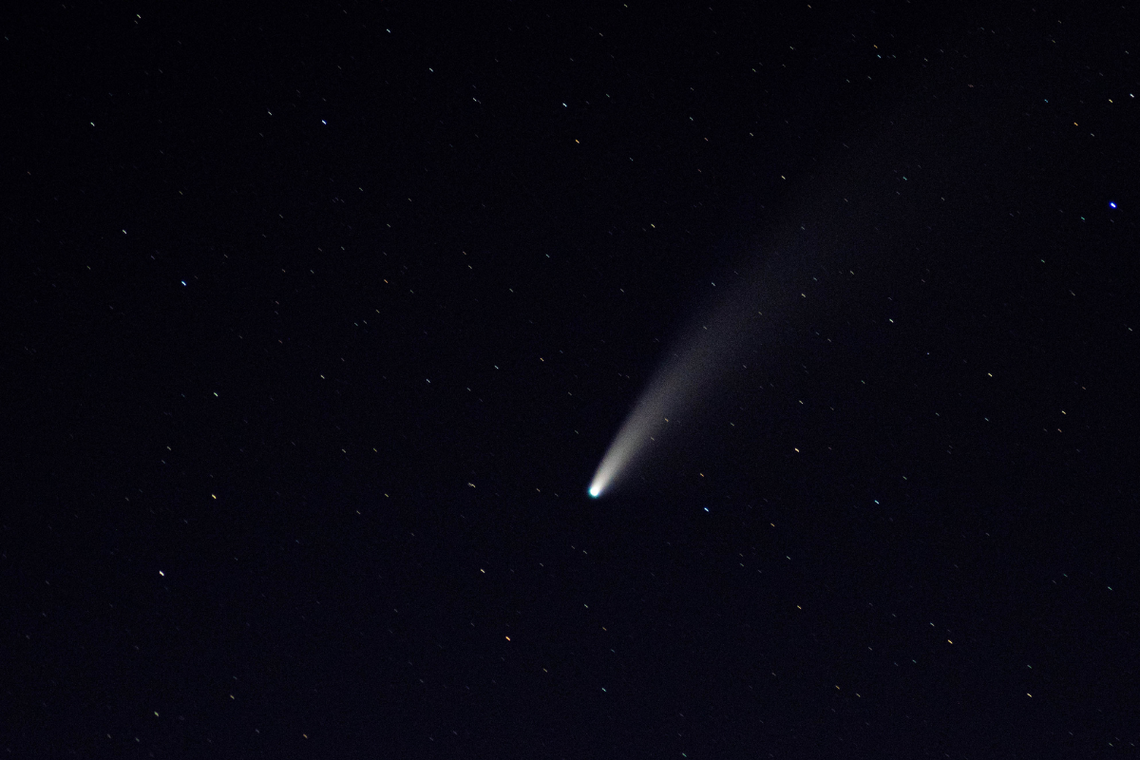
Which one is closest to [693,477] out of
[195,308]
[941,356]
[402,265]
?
[941,356]

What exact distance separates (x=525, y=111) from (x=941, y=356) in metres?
0.71

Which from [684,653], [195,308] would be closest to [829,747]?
[684,653]

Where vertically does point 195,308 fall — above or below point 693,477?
above

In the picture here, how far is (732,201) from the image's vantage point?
1028 mm

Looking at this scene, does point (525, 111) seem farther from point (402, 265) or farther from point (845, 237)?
point (845, 237)

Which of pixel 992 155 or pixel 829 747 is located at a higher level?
pixel 992 155

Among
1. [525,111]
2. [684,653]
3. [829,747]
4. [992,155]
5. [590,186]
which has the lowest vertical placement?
[829,747]

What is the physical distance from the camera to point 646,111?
3.36ft

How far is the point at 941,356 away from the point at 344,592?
0.97 metres

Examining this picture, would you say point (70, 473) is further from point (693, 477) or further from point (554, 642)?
point (693, 477)

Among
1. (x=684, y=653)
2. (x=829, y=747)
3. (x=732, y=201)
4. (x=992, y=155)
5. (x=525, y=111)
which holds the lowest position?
(x=829, y=747)

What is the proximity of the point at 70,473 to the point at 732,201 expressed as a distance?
42.1 inches

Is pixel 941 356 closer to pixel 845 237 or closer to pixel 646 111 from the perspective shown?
pixel 845 237

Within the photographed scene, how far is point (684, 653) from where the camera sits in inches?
42.9
